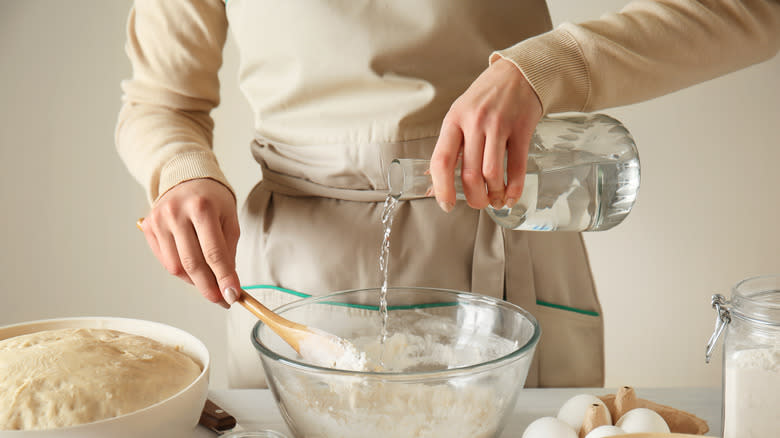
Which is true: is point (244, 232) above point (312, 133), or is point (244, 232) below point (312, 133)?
below

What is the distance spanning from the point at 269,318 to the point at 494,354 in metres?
0.26

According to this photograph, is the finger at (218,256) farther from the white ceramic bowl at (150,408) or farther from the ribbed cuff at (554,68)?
the ribbed cuff at (554,68)

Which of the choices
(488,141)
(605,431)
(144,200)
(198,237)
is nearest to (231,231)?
(198,237)

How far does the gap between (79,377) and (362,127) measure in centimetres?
53

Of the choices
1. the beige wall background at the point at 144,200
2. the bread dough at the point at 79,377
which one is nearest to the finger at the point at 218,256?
the bread dough at the point at 79,377

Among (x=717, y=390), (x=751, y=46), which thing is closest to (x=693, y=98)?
(x=751, y=46)

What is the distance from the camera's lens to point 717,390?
34.7 inches

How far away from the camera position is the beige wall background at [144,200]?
5.53ft

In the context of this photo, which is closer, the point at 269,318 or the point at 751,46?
the point at 269,318

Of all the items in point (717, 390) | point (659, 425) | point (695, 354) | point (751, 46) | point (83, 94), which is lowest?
point (695, 354)

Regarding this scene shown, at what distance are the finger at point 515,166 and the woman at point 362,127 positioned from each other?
12cm

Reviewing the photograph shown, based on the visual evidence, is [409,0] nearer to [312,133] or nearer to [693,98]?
[312,133]

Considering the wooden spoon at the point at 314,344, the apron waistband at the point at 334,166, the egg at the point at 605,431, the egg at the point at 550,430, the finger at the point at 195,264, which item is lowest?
the egg at the point at 550,430

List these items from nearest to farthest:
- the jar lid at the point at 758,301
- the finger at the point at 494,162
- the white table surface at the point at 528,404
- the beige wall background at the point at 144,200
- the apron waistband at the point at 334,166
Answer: the jar lid at the point at 758,301
the finger at the point at 494,162
the white table surface at the point at 528,404
the apron waistband at the point at 334,166
the beige wall background at the point at 144,200
